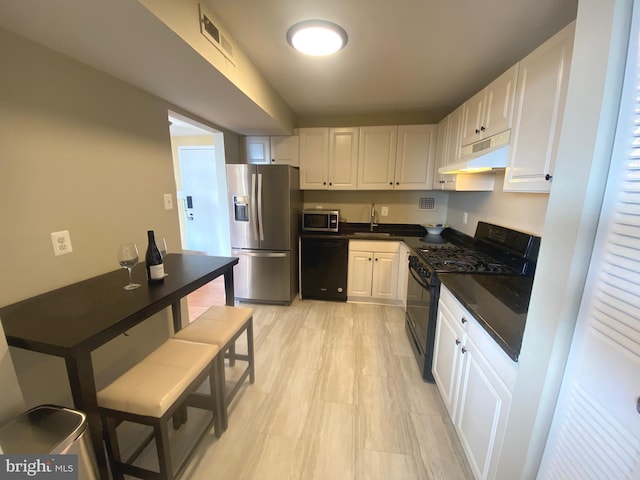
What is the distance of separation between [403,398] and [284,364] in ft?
3.21

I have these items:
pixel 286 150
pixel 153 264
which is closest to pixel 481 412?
pixel 153 264

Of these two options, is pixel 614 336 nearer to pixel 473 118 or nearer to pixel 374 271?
pixel 473 118

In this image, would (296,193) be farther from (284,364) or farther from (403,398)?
(403,398)

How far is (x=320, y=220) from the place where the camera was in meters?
3.36

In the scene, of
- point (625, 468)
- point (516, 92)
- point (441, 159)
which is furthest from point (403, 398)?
point (441, 159)

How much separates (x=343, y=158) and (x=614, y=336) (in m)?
3.02

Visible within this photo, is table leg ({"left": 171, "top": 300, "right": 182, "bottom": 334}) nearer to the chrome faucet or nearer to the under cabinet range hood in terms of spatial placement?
the under cabinet range hood

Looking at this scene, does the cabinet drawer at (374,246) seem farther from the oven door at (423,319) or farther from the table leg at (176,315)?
the table leg at (176,315)

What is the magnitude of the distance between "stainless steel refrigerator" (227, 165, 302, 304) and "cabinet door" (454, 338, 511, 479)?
→ 2.19 m

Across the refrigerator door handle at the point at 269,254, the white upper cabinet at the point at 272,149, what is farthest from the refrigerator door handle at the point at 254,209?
the white upper cabinet at the point at 272,149

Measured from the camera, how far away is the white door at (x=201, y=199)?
461 centimetres

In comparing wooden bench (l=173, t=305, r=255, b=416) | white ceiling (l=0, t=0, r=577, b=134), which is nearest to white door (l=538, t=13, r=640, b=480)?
white ceiling (l=0, t=0, r=577, b=134)

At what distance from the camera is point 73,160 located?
133 centimetres

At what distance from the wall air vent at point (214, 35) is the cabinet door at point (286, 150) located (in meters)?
1.72
